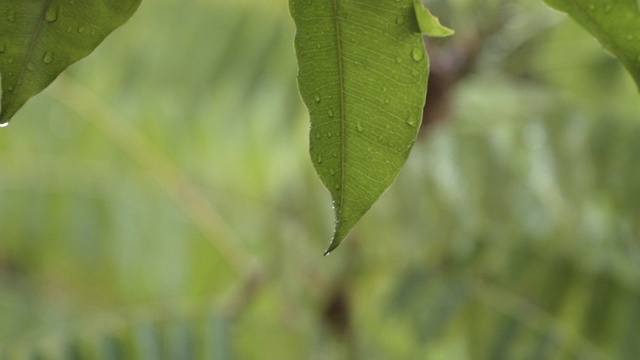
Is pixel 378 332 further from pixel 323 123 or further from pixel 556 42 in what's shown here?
pixel 323 123

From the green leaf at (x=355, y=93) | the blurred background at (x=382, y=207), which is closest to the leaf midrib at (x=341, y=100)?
the green leaf at (x=355, y=93)

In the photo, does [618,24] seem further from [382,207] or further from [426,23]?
[382,207]

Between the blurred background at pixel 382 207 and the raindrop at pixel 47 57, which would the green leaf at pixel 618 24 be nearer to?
the raindrop at pixel 47 57

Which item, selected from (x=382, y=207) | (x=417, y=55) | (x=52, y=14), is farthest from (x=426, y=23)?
(x=382, y=207)

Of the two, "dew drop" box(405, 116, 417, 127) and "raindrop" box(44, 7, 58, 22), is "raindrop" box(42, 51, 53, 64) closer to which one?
"raindrop" box(44, 7, 58, 22)

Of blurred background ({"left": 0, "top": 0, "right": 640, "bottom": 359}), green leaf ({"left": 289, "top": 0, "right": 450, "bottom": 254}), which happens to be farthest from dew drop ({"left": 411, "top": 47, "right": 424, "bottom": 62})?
blurred background ({"left": 0, "top": 0, "right": 640, "bottom": 359})

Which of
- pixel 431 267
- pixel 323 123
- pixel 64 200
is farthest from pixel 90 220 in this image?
pixel 323 123
